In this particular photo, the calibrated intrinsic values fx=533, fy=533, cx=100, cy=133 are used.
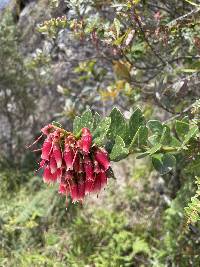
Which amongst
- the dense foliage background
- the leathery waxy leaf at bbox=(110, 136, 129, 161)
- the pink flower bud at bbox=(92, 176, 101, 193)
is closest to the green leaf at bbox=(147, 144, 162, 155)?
the dense foliage background

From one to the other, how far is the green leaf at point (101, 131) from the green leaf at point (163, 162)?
213mm

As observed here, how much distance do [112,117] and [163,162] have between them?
242mm

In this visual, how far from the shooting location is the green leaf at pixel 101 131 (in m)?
1.72

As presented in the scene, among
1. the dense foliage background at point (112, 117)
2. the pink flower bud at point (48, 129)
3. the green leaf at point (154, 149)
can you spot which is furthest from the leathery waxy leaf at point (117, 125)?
the pink flower bud at point (48, 129)

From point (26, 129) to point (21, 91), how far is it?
496 millimetres

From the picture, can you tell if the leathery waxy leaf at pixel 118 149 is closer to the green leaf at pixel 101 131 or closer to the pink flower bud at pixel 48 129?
the green leaf at pixel 101 131

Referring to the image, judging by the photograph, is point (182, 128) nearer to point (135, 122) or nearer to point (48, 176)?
point (135, 122)

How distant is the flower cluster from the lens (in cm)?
165

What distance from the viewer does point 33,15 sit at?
4914mm

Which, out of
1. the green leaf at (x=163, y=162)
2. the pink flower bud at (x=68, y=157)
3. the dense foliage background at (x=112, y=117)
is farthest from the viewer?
the dense foliage background at (x=112, y=117)

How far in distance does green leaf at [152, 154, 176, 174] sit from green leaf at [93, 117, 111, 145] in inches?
8.4

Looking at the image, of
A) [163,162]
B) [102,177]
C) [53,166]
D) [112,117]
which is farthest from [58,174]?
[163,162]

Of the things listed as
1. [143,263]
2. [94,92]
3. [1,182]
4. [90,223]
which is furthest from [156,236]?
[1,182]

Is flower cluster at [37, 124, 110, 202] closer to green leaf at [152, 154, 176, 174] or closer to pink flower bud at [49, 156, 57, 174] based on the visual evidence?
pink flower bud at [49, 156, 57, 174]
